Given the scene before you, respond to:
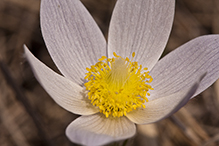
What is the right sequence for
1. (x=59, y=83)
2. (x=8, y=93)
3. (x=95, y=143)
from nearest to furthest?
1. (x=95, y=143)
2. (x=59, y=83)
3. (x=8, y=93)

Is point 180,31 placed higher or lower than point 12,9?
lower

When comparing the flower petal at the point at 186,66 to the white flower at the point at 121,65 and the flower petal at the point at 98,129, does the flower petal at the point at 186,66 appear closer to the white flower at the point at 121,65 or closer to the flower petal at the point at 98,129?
the white flower at the point at 121,65

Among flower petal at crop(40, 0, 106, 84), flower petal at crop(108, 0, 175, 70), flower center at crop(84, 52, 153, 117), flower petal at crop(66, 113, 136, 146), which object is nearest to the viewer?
flower petal at crop(66, 113, 136, 146)

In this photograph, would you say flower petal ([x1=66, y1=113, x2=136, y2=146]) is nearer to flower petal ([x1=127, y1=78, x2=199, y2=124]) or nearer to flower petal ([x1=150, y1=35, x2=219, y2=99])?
flower petal ([x1=127, y1=78, x2=199, y2=124])

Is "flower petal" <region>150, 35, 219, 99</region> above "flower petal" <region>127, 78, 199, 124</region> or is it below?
above

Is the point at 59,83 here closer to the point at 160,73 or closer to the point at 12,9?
the point at 160,73

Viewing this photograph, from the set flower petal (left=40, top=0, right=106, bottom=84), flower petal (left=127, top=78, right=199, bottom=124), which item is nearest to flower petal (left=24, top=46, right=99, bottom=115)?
flower petal (left=40, top=0, right=106, bottom=84)

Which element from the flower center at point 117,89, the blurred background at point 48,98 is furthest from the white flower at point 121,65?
the blurred background at point 48,98


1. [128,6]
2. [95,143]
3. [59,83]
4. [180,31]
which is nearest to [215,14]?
[180,31]
